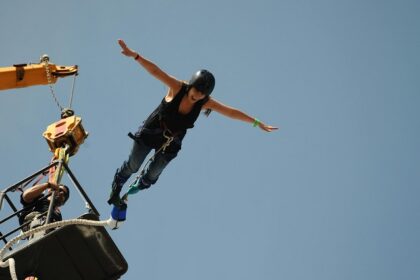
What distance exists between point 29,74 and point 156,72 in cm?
586

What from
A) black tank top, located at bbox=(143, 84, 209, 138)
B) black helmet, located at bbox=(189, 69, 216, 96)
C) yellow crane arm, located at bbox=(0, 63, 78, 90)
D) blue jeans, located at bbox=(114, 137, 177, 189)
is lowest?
blue jeans, located at bbox=(114, 137, 177, 189)

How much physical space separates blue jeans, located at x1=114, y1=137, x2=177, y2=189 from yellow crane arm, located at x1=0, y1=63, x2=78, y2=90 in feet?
17.2

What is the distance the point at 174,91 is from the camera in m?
9.58

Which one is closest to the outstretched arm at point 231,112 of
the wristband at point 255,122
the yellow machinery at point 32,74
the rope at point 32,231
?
the wristband at point 255,122

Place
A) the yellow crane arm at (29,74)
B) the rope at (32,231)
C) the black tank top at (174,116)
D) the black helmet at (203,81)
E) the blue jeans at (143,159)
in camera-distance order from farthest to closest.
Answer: the yellow crane arm at (29,74), the blue jeans at (143,159), the black tank top at (174,116), the black helmet at (203,81), the rope at (32,231)

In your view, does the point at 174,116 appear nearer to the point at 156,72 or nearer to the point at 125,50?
the point at 156,72

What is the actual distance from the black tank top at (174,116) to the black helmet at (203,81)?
192 millimetres

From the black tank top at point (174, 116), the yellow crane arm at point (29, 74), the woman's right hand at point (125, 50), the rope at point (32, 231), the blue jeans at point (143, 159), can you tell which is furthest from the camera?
the yellow crane arm at point (29, 74)

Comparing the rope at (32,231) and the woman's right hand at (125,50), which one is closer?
the rope at (32,231)

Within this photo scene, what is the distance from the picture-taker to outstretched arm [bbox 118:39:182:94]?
359 inches

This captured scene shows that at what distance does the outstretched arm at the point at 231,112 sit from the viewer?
396 inches

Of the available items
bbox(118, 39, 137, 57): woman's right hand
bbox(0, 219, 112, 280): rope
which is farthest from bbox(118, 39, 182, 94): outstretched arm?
bbox(0, 219, 112, 280): rope

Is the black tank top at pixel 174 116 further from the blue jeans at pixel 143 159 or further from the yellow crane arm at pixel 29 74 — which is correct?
the yellow crane arm at pixel 29 74

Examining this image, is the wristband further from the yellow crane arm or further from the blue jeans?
the yellow crane arm
